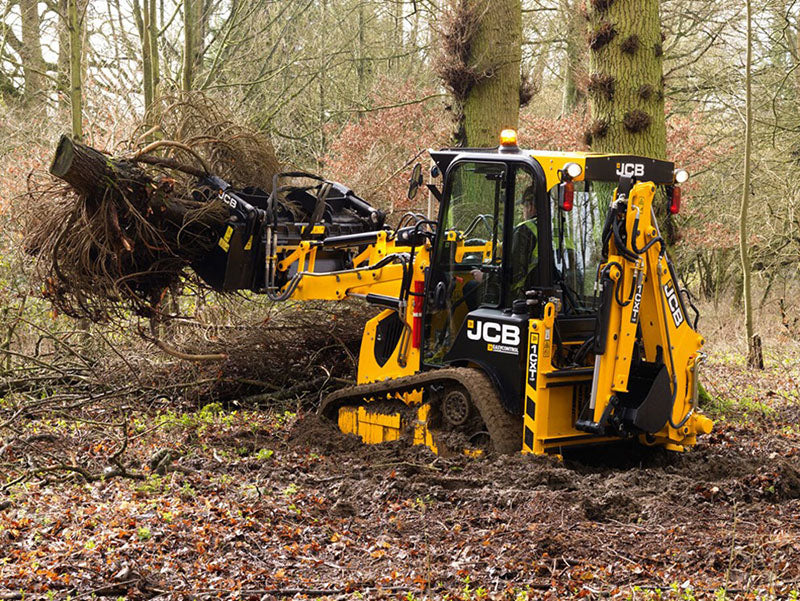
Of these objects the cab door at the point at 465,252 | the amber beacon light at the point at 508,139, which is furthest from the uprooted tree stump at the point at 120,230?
the amber beacon light at the point at 508,139

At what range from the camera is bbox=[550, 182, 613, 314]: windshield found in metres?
6.93

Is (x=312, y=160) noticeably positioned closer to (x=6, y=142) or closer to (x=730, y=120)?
(x=6, y=142)

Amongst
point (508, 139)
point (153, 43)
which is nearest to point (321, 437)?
point (508, 139)

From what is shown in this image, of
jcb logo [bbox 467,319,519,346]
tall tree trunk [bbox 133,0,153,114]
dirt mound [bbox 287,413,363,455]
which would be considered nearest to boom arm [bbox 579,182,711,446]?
jcb logo [bbox 467,319,519,346]

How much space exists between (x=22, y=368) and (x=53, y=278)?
210cm

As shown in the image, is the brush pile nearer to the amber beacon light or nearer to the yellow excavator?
the yellow excavator

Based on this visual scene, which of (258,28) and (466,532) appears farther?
(258,28)

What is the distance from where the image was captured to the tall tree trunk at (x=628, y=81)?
31.5 ft

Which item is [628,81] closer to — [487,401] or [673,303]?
[673,303]

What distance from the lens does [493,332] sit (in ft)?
23.1

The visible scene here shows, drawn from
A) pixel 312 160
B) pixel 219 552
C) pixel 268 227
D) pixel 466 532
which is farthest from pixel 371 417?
pixel 312 160

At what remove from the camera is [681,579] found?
4707 millimetres

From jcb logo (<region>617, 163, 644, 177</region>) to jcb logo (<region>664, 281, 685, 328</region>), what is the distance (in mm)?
822

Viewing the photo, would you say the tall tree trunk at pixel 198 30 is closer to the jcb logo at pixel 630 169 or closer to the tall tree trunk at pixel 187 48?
the tall tree trunk at pixel 187 48
